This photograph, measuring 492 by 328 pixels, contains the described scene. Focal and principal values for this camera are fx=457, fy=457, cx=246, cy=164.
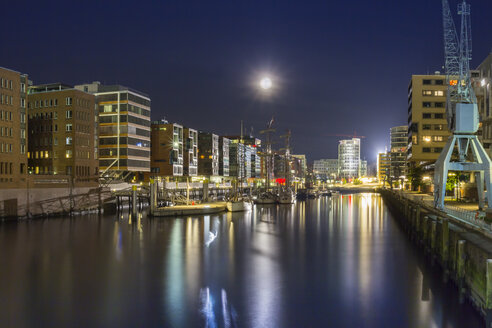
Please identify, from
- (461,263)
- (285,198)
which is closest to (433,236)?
(461,263)

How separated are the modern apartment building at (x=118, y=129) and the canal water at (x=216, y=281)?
189ft

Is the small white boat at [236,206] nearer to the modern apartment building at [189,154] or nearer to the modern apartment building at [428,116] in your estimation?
the modern apartment building at [428,116]

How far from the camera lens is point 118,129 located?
116938 millimetres

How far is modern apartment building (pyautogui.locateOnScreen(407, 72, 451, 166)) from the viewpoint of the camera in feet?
363

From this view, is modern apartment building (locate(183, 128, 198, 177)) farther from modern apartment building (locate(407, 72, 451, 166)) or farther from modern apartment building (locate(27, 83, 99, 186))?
modern apartment building (locate(407, 72, 451, 166))

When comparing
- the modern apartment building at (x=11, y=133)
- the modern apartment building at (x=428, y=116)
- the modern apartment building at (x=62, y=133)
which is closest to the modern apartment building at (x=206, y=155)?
the modern apartment building at (x=62, y=133)

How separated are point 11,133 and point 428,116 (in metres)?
90.5

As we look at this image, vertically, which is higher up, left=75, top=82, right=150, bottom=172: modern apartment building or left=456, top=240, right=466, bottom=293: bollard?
left=75, top=82, right=150, bottom=172: modern apartment building

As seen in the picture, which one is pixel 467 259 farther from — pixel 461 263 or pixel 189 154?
pixel 189 154

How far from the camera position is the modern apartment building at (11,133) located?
6800cm

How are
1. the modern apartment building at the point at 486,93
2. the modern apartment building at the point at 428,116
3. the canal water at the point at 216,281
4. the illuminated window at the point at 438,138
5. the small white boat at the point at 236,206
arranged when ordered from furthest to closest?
the modern apartment building at the point at 428,116
the illuminated window at the point at 438,138
the small white boat at the point at 236,206
the modern apartment building at the point at 486,93
the canal water at the point at 216,281

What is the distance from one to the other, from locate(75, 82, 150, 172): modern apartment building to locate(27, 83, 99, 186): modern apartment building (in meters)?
20.4

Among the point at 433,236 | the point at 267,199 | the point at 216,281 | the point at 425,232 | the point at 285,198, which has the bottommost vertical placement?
the point at 216,281

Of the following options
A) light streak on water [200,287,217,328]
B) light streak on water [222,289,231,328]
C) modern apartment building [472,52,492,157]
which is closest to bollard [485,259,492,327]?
light streak on water [222,289,231,328]
